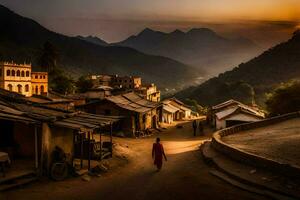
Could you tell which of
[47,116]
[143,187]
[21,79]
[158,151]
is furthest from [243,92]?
[143,187]

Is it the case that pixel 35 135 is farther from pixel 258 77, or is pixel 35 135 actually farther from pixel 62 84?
pixel 258 77

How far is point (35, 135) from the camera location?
1434 cm

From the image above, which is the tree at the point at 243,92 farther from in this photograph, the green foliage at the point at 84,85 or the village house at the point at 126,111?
the village house at the point at 126,111

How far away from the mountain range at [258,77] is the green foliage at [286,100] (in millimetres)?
60873

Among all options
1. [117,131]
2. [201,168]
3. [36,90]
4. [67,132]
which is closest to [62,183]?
[67,132]

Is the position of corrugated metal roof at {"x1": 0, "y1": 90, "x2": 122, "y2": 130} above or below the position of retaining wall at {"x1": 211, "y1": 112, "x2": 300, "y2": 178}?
above

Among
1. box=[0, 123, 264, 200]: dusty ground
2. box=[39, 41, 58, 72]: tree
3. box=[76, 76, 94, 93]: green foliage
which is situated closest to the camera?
box=[0, 123, 264, 200]: dusty ground

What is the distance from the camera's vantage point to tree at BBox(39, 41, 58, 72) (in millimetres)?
94938

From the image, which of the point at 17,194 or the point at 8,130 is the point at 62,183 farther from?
the point at 8,130

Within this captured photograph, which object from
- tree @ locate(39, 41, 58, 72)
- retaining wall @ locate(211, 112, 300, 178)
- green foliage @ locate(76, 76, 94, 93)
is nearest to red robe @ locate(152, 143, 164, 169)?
retaining wall @ locate(211, 112, 300, 178)

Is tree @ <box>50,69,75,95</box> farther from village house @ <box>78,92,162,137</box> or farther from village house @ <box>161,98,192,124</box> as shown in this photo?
village house @ <box>78,92,162,137</box>

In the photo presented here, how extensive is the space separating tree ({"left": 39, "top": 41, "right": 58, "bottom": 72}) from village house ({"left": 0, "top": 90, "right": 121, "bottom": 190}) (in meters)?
79.8

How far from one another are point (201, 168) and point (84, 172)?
539 centimetres

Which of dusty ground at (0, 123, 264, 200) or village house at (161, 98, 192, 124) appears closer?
dusty ground at (0, 123, 264, 200)
